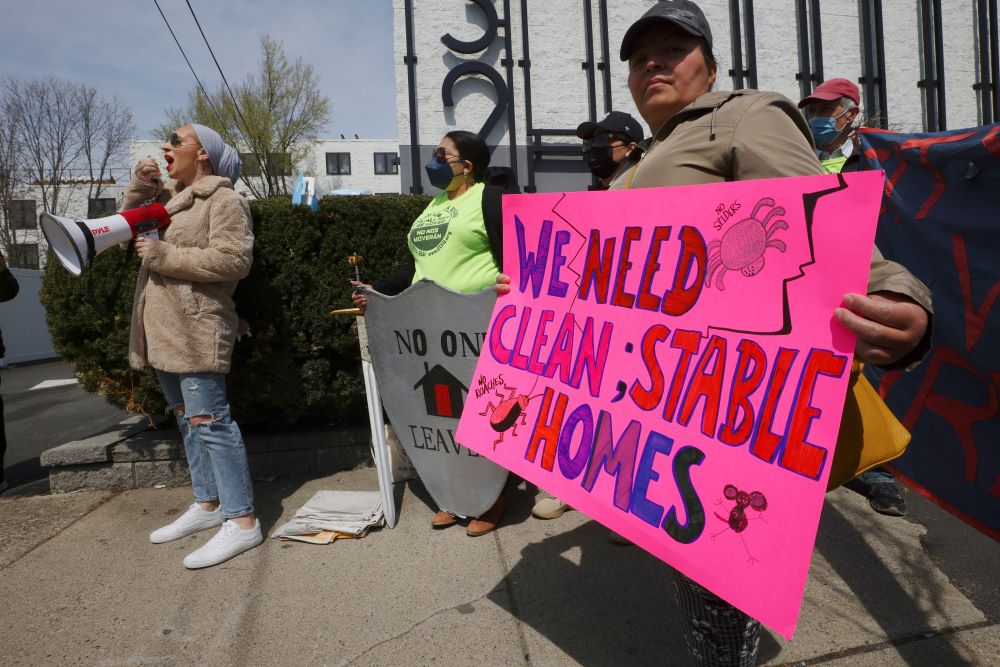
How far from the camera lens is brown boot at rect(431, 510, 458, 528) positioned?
9.96 feet

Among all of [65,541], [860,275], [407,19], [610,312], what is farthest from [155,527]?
[407,19]

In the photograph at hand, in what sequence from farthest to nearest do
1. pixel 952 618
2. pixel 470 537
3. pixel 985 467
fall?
pixel 470 537, pixel 952 618, pixel 985 467

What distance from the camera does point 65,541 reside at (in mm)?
3102

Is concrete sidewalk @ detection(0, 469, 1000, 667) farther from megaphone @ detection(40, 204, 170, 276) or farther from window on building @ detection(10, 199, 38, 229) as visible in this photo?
window on building @ detection(10, 199, 38, 229)

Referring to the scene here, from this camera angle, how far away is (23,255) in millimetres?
27375

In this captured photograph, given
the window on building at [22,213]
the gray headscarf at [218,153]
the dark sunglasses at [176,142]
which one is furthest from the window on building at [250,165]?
the dark sunglasses at [176,142]

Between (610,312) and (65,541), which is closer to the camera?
(610,312)

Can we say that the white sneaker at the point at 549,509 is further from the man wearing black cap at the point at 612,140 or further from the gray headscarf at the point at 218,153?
the gray headscarf at the point at 218,153

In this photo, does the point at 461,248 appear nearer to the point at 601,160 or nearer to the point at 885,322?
the point at 601,160

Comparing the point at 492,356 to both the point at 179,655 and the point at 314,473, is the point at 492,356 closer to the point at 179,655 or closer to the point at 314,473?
the point at 179,655

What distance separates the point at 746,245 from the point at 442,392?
1928 millimetres

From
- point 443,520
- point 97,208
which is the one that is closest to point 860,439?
point 443,520

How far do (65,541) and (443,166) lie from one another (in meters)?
2.83

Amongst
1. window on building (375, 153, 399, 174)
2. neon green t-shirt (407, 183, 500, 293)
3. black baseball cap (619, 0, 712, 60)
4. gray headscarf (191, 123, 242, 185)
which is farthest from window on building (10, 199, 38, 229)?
black baseball cap (619, 0, 712, 60)
